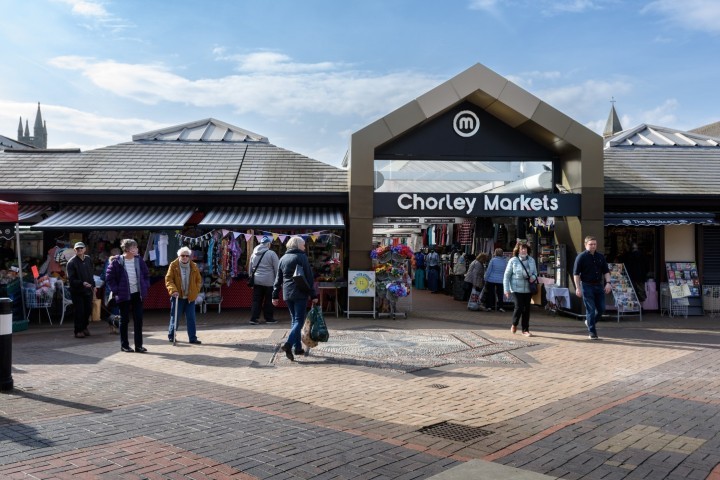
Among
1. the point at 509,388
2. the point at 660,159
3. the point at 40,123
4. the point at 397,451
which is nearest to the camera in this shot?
the point at 397,451

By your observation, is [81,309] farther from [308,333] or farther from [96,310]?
[308,333]

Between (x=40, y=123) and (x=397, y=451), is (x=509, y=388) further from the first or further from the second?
(x=40, y=123)

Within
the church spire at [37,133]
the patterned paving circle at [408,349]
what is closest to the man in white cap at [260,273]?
the patterned paving circle at [408,349]

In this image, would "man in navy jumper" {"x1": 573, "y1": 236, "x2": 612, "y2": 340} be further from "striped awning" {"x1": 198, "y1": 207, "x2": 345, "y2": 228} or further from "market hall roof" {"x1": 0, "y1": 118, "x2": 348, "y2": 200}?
"market hall roof" {"x1": 0, "y1": 118, "x2": 348, "y2": 200}

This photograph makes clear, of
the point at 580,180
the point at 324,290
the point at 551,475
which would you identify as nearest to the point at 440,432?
the point at 551,475

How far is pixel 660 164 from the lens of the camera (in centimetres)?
1714

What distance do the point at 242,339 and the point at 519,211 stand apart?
7.01 meters

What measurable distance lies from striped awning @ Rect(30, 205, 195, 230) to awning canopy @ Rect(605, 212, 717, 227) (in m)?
9.90

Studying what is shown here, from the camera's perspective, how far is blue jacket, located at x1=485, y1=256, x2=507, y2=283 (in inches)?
599

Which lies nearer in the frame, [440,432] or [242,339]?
[440,432]

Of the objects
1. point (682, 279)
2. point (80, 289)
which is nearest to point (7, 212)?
point (80, 289)

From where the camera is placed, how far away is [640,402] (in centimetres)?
665

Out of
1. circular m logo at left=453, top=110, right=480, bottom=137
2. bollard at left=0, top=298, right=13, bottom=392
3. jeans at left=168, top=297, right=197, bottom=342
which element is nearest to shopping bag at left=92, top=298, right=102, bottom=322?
jeans at left=168, top=297, right=197, bottom=342

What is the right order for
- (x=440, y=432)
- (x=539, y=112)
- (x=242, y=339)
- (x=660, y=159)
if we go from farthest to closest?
1. (x=660, y=159)
2. (x=539, y=112)
3. (x=242, y=339)
4. (x=440, y=432)
